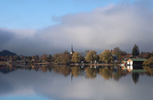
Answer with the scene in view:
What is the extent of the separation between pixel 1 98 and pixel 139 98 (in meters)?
10.1

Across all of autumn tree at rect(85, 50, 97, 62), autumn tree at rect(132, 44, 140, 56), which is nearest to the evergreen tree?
autumn tree at rect(132, 44, 140, 56)

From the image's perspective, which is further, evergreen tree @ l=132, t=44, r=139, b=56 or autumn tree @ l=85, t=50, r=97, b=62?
evergreen tree @ l=132, t=44, r=139, b=56

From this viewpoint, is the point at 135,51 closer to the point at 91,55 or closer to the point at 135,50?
the point at 135,50

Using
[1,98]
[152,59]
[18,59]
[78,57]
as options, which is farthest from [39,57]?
[1,98]

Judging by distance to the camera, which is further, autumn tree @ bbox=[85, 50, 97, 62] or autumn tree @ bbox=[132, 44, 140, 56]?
autumn tree @ bbox=[132, 44, 140, 56]

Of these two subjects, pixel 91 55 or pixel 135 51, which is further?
pixel 135 51

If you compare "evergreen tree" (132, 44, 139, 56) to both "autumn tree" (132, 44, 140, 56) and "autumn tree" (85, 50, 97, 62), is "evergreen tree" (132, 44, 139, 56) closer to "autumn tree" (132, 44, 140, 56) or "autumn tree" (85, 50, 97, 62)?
"autumn tree" (132, 44, 140, 56)

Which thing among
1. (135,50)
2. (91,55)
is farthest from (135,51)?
(91,55)

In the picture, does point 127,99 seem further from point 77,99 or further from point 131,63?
point 131,63

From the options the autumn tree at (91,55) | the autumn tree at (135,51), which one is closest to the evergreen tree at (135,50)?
the autumn tree at (135,51)

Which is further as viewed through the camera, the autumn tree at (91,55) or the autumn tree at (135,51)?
the autumn tree at (135,51)

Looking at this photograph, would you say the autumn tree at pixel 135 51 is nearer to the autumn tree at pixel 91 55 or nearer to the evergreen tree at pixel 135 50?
the evergreen tree at pixel 135 50

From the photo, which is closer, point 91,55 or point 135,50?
point 91,55

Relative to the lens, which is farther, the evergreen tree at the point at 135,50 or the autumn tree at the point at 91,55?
the evergreen tree at the point at 135,50
